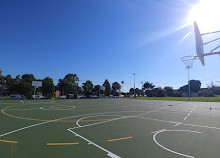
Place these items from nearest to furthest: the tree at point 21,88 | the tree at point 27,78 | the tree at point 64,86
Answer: the tree at point 21,88
the tree at point 27,78
the tree at point 64,86

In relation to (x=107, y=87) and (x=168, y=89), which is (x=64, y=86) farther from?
(x=168, y=89)

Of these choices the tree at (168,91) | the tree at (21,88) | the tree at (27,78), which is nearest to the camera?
the tree at (21,88)

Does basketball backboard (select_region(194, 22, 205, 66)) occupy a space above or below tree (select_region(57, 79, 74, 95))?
above

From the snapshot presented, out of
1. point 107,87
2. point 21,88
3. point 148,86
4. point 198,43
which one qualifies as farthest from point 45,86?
point 148,86

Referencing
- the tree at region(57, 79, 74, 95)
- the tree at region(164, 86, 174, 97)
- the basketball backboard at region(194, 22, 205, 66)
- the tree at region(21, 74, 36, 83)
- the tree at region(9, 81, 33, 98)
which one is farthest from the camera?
the tree at region(164, 86, 174, 97)

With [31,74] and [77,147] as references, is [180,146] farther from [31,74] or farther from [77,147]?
[31,74]

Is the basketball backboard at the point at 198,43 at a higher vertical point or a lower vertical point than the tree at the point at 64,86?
higher

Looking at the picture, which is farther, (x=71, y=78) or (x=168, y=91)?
(x=168, y=91)

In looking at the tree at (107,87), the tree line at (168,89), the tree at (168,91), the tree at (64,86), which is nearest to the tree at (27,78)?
the tree at (64,86)

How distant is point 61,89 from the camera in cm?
6550

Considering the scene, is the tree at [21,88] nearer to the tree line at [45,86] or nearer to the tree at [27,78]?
the tree line at [45,86]

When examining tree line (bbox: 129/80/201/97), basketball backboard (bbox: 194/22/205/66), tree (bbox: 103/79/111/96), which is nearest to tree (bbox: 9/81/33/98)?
tree (bbox: 103/79/111/96)

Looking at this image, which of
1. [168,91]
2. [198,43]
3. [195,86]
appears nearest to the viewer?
[198,43]

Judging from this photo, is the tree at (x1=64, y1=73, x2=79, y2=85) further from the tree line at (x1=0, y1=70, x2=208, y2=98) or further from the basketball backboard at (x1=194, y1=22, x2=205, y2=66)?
the basketball backboard at (x1=194, y1=22, x2=205, y2=66)
